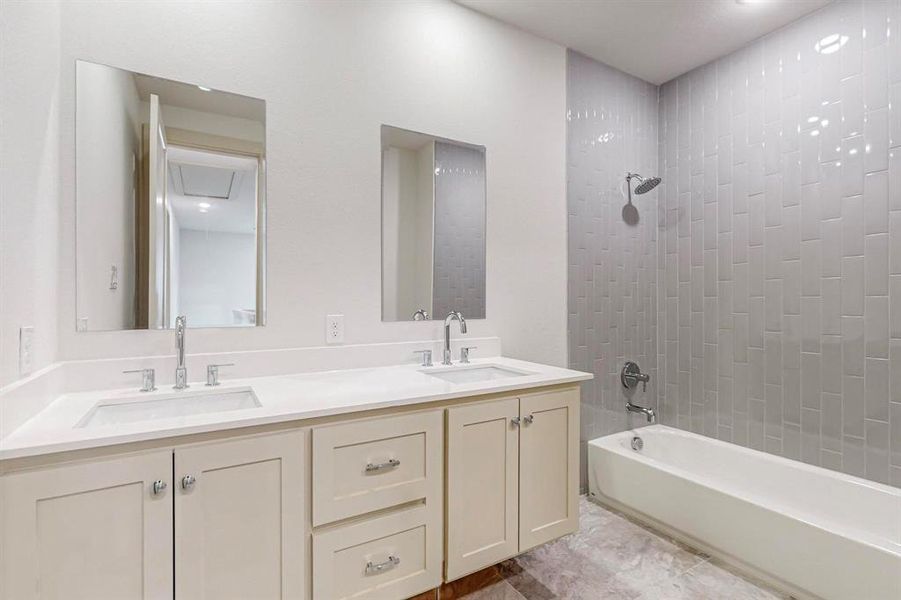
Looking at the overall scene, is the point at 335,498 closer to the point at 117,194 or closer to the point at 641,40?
the point at 117,194

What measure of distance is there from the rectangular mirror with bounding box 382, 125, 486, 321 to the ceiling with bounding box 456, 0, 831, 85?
78cm

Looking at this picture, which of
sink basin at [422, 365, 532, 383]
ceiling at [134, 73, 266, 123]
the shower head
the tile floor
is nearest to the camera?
ceiling at [134, 73, 266, 123]

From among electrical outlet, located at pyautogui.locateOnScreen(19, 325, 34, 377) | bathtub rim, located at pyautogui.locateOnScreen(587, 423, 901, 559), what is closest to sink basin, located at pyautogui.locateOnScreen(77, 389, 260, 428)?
electrical outlet, located at pyautogui.locateOnScreen(19, 325, 34, 377)

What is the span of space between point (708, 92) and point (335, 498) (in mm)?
3132

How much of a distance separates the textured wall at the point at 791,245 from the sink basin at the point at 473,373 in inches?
61.1

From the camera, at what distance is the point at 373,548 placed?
1354 mm

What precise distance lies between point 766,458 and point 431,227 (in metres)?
2.22

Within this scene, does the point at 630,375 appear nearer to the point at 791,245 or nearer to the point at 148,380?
the point at 791,245

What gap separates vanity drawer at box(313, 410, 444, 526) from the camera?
49.8 inches

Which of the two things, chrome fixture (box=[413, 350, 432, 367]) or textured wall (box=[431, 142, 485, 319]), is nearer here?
chrome fixture (box=[413, 350, 432, 367])

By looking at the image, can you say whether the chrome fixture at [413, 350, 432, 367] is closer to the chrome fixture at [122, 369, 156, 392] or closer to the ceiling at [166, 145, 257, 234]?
the ceiling at [166, 145, 257, 234]

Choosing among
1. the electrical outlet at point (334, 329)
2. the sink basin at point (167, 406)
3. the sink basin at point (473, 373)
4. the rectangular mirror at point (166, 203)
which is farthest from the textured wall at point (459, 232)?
the sink basin at point (167, 406)

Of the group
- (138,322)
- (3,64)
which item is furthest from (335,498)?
(3,64)

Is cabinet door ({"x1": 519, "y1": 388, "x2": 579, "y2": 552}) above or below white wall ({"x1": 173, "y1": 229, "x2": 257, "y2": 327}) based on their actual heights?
Answer: below
